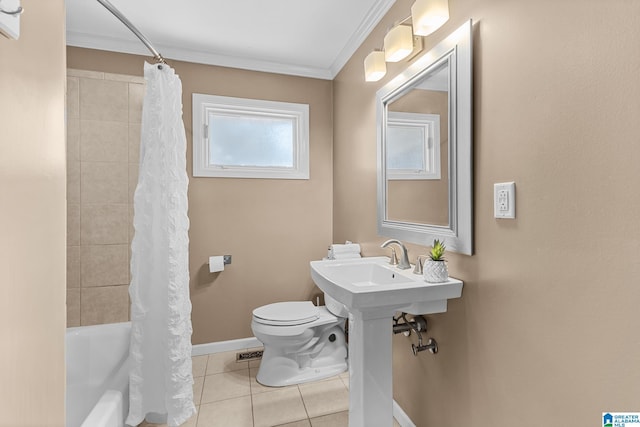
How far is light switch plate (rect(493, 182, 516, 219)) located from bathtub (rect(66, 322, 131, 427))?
2008 mm

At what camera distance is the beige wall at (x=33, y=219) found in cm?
57

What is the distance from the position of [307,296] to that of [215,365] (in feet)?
2.94

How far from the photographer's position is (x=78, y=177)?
6.73 feet

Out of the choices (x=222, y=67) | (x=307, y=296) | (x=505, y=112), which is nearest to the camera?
(x=505, y=112)

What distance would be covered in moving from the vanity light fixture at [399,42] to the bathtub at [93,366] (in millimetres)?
2228

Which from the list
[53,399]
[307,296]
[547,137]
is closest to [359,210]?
[307,296]

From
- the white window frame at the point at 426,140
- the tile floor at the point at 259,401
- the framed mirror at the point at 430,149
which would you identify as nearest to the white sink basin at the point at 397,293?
the framed mirror at the point at 430,149

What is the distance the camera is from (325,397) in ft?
6.05

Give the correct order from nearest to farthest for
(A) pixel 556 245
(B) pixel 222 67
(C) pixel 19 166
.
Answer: (C) pixel 19 166
(A) pixel 556 245
(B) pixel 222 67

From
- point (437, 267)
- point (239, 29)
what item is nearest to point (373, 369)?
point (437, 267)

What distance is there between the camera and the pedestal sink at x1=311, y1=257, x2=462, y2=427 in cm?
112

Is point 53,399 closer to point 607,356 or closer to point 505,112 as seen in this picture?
point 607,356

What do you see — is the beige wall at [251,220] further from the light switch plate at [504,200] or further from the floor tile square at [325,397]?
the light switch plate at [504,200]

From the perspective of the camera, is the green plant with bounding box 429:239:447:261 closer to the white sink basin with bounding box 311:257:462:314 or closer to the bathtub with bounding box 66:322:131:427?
the white sink basin with bounding box 311:257:462:314
